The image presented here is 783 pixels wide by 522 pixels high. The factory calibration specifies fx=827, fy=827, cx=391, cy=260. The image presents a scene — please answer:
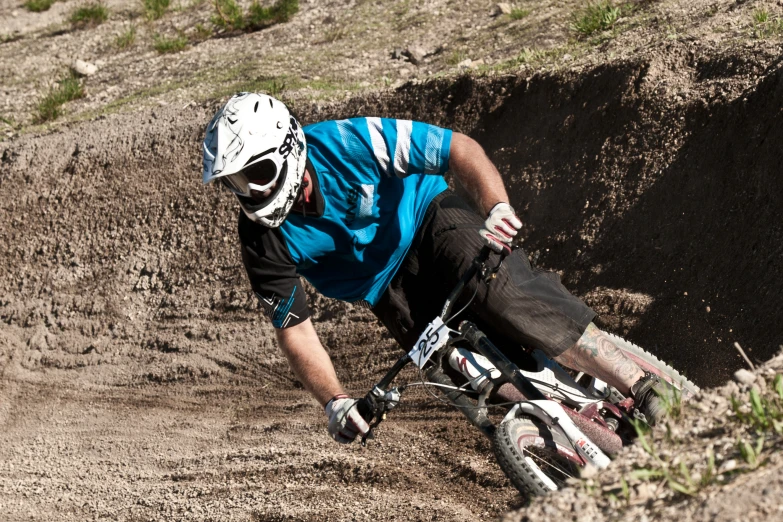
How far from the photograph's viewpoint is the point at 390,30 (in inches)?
434

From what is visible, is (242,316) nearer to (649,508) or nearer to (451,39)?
(451,39)

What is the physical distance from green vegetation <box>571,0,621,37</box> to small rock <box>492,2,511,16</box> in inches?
71.4

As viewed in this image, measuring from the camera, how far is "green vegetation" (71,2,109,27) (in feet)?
46.2

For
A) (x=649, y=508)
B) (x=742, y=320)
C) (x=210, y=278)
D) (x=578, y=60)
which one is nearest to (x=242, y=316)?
(x=210, y=278)

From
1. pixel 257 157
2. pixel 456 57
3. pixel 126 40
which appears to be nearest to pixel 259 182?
pixel 257 157

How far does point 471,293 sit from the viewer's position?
4117 millimetres

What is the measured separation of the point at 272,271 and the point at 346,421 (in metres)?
0.93

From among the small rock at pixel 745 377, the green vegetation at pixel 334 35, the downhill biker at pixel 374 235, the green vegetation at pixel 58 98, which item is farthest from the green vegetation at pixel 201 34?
the small rock at pixel 745 377

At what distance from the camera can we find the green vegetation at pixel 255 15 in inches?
484

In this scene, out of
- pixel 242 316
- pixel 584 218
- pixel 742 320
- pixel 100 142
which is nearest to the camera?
pixel 742 320

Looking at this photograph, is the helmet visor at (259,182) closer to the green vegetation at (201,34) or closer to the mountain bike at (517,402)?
the mountain bike at (517,402)

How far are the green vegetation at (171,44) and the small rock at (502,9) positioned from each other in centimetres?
483

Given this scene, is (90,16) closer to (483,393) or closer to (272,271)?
(272,271)

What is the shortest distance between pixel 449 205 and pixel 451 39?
6282 millimetres
